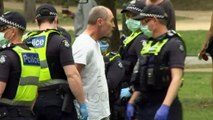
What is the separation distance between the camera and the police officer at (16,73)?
698cm

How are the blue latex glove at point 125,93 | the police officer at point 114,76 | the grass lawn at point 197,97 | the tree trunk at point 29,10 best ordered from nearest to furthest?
the blue latex glove at point 125,93 < the police officer at point 114,76 < the grass lawn at point 197,97 < the tree trunk at point 29,10

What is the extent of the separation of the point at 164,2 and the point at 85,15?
4.49 metres

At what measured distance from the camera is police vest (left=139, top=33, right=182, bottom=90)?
740 cm

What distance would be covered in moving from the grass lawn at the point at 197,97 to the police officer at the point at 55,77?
17.5ft

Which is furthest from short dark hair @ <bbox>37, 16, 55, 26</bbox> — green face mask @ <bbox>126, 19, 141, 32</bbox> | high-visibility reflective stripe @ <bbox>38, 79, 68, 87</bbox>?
green face mask @ <bbox>126, 19, 141, 32</bbox>

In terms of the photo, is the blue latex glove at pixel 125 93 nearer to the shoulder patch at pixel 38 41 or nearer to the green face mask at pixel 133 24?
the green face mask at pixel 133 24

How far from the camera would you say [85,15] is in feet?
45.0

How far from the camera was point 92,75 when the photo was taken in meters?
8.23

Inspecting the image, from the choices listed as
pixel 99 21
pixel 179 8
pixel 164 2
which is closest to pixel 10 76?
pixel 99 21

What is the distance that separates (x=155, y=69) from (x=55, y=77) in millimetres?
1129

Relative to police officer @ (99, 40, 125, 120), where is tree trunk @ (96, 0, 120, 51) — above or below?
below

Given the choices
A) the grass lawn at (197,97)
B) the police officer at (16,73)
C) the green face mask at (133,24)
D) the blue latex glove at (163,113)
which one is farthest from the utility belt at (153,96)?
the grass lawn at (197,97)

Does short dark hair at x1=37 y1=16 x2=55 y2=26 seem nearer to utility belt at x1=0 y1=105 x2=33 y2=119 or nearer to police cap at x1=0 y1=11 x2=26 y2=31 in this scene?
police cap at x1=0 y1=11 x2=26 y2=31

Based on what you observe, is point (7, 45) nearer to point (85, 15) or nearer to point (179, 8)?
point (85, 15)
